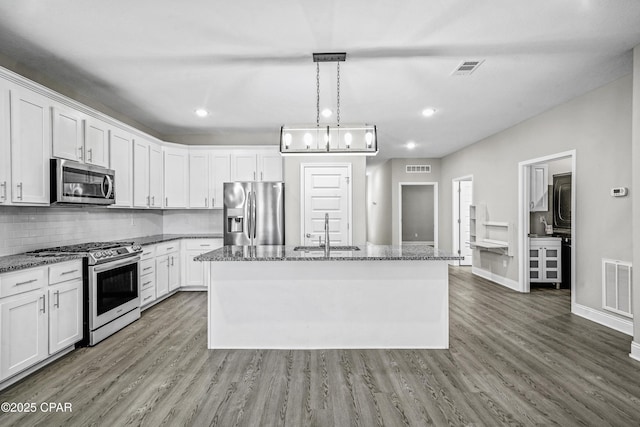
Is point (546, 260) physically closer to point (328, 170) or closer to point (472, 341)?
point (472, 341)

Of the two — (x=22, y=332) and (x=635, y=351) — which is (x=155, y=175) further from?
(x=635, y=351)

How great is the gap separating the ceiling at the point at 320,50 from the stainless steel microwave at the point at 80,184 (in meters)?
1.00

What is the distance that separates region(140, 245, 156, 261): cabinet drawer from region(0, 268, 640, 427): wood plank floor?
1.04 metres

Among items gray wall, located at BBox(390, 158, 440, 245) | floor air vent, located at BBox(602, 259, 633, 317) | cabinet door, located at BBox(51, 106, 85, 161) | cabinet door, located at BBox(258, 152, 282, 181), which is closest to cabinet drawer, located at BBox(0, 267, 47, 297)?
cabinet door, located at BBox(51, 106, 85, 161)

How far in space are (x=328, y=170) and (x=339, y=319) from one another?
2.98 meters

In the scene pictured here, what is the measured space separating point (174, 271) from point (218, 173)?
5.70 feet

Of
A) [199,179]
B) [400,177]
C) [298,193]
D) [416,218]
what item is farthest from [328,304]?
[416,218]

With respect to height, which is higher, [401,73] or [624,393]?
[401,73]

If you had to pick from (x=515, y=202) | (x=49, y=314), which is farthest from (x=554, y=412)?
(x=515, y=202)

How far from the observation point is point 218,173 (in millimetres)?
5965

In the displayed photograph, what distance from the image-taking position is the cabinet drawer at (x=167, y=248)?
16.3 feet

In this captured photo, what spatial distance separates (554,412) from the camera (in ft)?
7.43

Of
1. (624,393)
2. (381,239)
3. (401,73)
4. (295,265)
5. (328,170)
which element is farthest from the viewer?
(381,239)

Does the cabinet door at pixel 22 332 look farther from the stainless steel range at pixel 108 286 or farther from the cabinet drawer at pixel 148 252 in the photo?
the cabinet drawer at pixel 148 252
